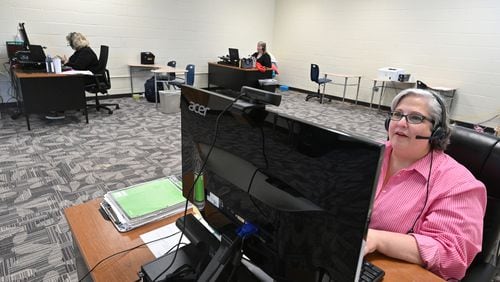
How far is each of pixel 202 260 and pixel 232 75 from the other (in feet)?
21.8

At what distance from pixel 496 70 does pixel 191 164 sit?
6353 millimetres

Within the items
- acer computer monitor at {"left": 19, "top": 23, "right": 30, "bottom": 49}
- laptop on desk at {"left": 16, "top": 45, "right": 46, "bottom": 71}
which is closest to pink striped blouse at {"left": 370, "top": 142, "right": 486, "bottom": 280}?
laptop on desk at {"left": 16, "top": 45, "right": 46, "bottom": 71}

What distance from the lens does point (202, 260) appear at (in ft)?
2.71

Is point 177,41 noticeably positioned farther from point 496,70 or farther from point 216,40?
Answer: point 496,70

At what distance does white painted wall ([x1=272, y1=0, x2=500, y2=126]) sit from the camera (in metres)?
5.41

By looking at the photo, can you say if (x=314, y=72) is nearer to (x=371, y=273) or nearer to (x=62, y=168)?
(x=62, y=168)

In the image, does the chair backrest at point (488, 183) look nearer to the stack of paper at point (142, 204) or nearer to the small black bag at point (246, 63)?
the stack of paper at point (142, 204)

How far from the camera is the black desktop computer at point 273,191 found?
527 millimetres

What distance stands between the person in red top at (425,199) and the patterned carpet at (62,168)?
0.21 meters

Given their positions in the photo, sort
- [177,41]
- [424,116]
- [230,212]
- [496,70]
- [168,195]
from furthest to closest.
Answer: [177,41] < [496,70] < [168,195] < [424,116] < [230,212]

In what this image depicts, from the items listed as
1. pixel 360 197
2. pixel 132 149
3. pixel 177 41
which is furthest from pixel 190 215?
pixel 177 41

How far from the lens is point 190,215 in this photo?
3.38 ft

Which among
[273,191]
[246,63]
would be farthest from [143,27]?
[273,191]

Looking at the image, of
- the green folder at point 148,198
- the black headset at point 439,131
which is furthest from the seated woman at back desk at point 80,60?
the black headset at point 439,131
